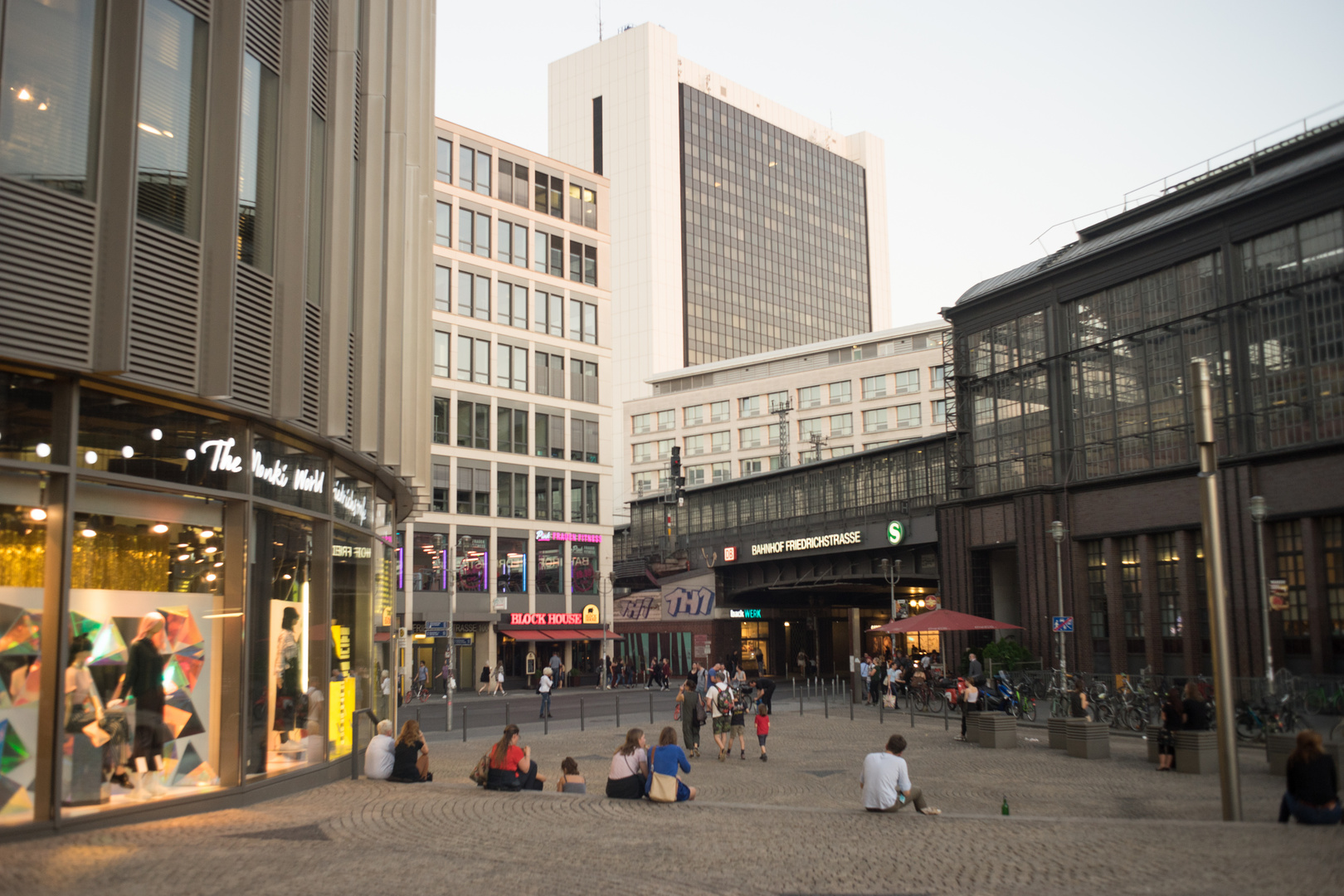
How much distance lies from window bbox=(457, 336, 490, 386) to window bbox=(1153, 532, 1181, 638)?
37365 mm

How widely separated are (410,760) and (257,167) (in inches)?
362

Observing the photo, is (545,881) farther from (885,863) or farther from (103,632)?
(103,632)

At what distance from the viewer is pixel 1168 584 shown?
120 ft

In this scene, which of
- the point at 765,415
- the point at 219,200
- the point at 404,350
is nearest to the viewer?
the point at 219,200

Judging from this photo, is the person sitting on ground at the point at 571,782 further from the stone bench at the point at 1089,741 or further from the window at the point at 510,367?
the window at the point at 510,367

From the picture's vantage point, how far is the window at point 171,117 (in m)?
13.2

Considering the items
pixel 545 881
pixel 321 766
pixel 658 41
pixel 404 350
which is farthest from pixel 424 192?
pixel 658 41

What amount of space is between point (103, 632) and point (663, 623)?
63.9 m

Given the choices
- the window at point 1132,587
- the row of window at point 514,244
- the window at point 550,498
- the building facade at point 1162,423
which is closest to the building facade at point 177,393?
the building facade at point 1162,423

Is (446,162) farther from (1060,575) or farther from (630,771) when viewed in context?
(630,771)

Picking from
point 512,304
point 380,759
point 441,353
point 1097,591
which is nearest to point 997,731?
point 380,759

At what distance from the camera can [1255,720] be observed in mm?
24844

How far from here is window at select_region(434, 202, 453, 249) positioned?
61.2 metres

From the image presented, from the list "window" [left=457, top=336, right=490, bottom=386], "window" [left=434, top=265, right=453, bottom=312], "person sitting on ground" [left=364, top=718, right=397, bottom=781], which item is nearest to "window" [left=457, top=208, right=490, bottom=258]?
"window" [left=434, top=265, right=453, bottom=312]
